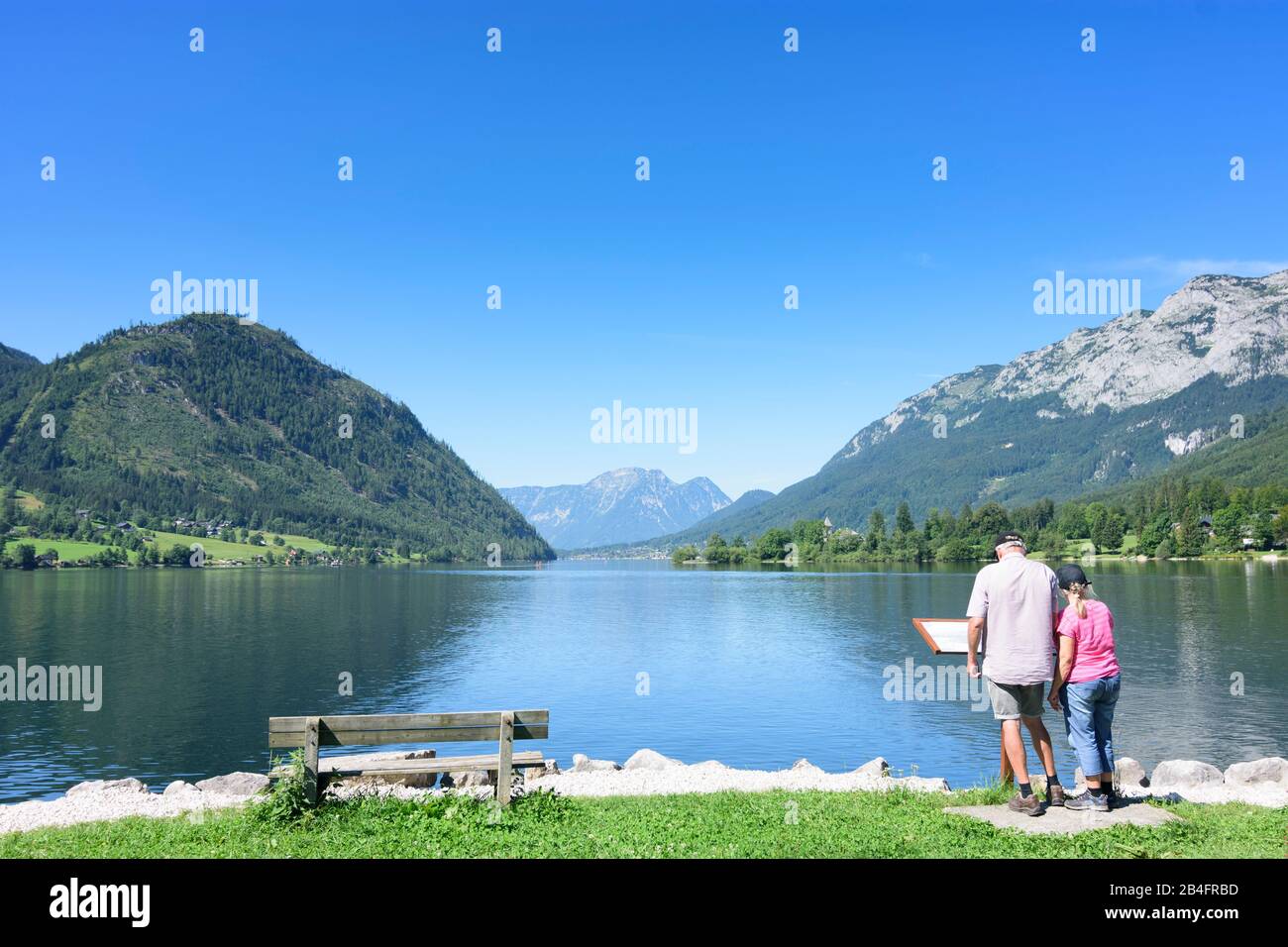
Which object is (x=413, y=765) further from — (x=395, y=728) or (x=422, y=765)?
(x=395, y=728)

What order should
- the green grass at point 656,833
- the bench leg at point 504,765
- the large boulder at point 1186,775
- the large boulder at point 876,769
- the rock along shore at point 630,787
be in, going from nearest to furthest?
the green grass at point 656,833 < the bench leg at point 504,765 < the rock along shore at point 630,787 < the large boulder at point 1186,775 < the large boulder at point 876,769

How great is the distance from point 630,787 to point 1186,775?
1487 centimetres

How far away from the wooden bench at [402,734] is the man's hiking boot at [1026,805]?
7.69 meters

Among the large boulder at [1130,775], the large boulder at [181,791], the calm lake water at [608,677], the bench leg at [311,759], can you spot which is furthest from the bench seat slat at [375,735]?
the large boulder at [1130,775]

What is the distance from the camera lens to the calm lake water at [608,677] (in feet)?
108

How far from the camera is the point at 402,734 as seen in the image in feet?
49.0

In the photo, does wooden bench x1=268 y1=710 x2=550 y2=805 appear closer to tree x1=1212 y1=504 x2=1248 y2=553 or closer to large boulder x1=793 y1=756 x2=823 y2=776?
large boulder x1=793 y1=756 x2=823 y2=776

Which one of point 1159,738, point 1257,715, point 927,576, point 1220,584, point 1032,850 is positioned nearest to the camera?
point 1032,850

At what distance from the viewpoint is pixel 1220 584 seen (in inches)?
4464

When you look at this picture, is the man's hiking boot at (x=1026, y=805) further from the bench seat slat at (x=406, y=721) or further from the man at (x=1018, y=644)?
the bench seat slat at (x=406, y=721)

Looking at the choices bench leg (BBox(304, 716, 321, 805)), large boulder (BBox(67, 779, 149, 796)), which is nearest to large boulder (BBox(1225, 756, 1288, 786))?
bench leg (BBox(304, 716, 321, 805))

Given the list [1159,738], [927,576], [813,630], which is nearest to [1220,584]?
[927,576]
